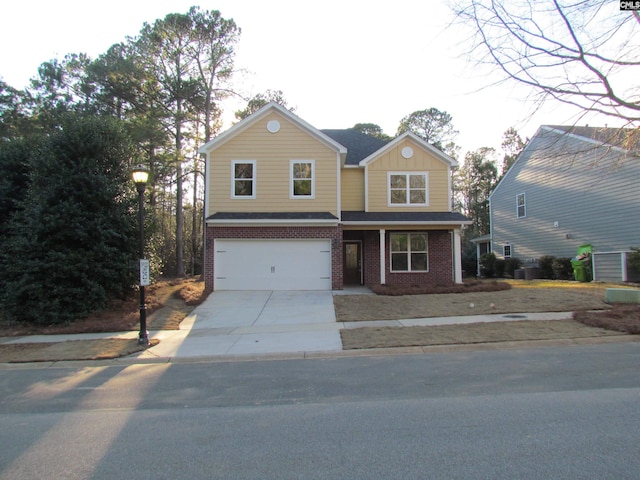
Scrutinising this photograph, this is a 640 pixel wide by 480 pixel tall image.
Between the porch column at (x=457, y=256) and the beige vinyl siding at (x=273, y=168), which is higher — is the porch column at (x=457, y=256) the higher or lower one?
the lower one

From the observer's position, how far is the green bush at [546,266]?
76.9ft

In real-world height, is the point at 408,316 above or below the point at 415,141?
below

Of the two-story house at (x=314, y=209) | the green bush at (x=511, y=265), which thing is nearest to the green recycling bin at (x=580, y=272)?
the green bush at (x=511, y=265)

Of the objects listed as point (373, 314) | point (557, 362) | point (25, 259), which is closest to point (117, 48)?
point (25, 259)

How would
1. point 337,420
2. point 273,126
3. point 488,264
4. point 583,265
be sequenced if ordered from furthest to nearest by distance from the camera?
point 488,264 < point 583,265 < point 273,126 < point 337,420

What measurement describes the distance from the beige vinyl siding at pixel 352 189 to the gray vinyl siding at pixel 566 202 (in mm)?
7168

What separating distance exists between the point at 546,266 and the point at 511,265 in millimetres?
2922

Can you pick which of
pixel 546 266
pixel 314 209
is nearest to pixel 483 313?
pixel 314 209

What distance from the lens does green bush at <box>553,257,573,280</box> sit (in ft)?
73.2

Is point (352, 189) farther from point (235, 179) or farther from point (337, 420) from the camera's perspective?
point (337, 420)

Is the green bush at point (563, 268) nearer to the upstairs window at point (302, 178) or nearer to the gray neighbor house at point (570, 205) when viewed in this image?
the gray neighbor house at point (570, 205)

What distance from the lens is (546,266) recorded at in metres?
23.6

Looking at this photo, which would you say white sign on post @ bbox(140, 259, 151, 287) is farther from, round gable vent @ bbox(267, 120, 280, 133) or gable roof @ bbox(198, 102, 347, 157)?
round gable vent @ bbox(267, 120, 280, 133)

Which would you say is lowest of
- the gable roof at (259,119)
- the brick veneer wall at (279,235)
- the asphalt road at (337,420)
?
the asphalt road at (337,420)
